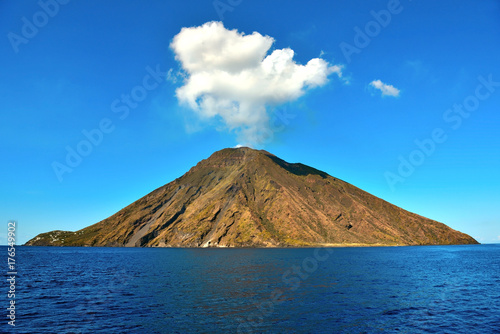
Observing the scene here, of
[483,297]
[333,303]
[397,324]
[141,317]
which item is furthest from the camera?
[483,297]

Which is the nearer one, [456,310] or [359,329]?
[359,329]

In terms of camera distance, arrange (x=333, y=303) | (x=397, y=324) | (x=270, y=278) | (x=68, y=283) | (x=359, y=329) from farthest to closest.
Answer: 1. (x=270, y=278)
2. (x=68, y=283)
3. (x=333, y=303)
4. (x=397, y=324)
5. (x=359, y=329)

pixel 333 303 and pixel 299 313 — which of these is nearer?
pixel 299 313

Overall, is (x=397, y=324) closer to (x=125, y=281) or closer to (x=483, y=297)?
(x=483, y=297)

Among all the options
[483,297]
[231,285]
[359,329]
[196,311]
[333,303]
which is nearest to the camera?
[359,329]

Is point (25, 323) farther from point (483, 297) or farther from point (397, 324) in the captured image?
point (483, 297)

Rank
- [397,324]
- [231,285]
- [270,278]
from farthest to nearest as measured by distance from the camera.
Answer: [270,278]
[231,285]
[397,324]

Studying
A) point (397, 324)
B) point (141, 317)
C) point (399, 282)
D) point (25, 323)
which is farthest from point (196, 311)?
point (399, 282)

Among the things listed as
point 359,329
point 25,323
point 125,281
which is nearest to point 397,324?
point 359,329
